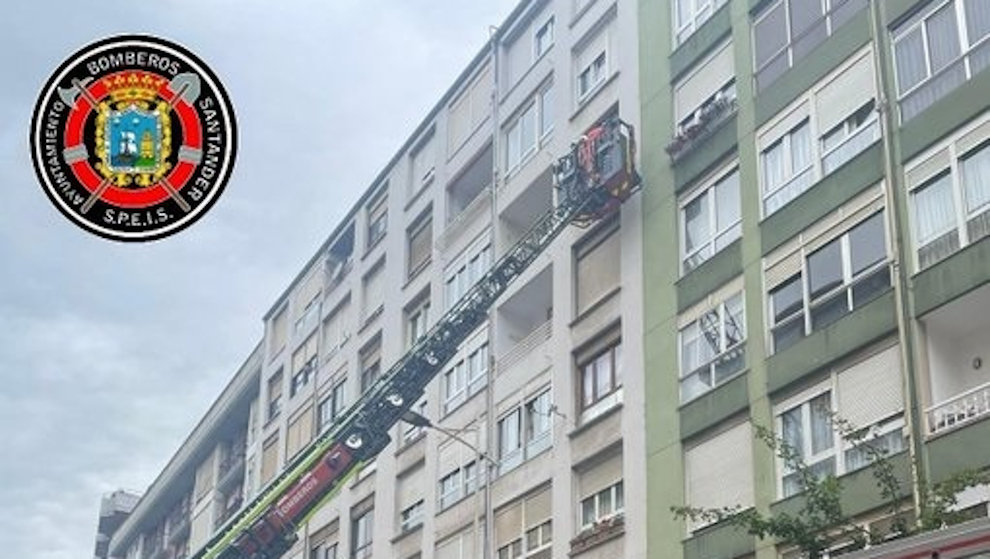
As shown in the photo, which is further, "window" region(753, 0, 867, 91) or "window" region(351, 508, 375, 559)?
"window" region(351, 508, 375, 559)

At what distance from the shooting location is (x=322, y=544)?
4600 centimetres

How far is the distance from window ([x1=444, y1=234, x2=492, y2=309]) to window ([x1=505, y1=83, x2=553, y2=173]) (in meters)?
2.08

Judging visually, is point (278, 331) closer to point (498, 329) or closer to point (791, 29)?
point (498, 329)

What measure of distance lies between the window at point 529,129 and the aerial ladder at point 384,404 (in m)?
2.80

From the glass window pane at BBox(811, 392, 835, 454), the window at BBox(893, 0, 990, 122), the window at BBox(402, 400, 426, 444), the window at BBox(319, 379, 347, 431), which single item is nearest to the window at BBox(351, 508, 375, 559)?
the window at BBox(402, 400, 426, 444)

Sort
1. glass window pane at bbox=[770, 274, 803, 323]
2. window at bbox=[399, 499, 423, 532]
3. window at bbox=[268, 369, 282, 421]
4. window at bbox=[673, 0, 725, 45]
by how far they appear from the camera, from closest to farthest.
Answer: glass window pane at bbox=[770, 274, 803, 323] < window at bbox=[673, 0, 725, 45] < window at bbox=[399, 499, 423, 532] < window at bbox=[268, 369, 282, 421]

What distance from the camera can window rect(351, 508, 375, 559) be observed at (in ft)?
139

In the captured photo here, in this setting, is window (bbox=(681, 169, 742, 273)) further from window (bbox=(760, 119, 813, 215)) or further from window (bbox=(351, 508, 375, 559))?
window (bbox=(351, 508, 375, 559))

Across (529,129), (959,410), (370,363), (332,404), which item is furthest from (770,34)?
(332,404)

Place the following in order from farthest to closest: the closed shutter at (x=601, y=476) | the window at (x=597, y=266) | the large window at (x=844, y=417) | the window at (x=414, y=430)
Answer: the window at (x=414, y=430) → the window at (x=597, y=266) → the closed shutter at (x=601, y=476) → the large window at (x=844, y=417)

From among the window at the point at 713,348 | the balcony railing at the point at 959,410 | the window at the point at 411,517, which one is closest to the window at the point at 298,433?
the window at the point at 411,517

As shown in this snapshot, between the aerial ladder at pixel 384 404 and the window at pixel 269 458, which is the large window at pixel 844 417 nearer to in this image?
the aerial ladder at pixel 384 404

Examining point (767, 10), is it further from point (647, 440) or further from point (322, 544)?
point (322, 544)

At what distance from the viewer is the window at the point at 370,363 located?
146ft
